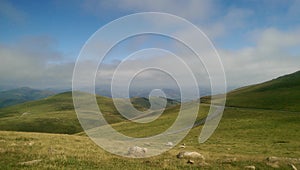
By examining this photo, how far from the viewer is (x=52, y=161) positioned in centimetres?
2014

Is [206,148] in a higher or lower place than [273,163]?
lower

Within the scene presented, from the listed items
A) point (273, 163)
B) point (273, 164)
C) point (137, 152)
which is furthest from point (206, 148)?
point (273, 164)

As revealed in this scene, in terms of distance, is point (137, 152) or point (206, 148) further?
point (206, 148)

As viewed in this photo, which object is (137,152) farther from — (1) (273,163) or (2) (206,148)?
(2) (206,148)

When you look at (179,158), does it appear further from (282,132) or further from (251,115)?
(251,115)

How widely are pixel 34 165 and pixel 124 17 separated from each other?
14215 mm

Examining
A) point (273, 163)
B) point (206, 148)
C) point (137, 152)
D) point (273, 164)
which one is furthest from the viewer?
point (206, 148)

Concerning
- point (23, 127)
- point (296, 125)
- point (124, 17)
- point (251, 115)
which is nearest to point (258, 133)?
point (296, 125)

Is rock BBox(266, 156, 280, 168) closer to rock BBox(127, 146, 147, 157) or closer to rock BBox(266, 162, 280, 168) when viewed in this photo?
rock BBox(266, 162, 280, 168)

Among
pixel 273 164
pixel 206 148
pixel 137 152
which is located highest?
pixel 137 152

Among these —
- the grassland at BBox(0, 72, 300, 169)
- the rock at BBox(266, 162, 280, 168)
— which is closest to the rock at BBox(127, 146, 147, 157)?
the grassland at BBox(0, 72, 300, 169)

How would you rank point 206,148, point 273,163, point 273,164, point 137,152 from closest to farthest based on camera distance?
point 273,164 → point 273,163 → point 137,152 → point 206,148

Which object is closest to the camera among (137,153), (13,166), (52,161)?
(13,166)

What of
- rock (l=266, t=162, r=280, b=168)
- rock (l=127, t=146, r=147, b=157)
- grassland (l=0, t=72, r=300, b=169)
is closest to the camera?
grassland (l=0, t=72, r=300, b=169)
